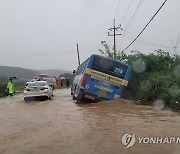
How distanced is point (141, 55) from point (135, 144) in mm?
18725

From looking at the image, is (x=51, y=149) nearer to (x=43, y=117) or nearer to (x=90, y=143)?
(x=90, y=143)

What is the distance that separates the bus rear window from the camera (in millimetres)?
19922

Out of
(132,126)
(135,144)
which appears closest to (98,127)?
(132,126)

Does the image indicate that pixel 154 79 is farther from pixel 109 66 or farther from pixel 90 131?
pixel 90 131

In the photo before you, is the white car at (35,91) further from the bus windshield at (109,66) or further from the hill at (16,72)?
the hill at (16,72)

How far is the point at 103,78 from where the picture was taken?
20062 mm

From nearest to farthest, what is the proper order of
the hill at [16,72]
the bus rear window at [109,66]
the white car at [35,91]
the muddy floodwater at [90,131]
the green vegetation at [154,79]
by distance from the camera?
the muddy floodwater at [90,131], the green vegetation at [154,79], the bus rear window at [109,66], the white car at [35,91], the hill at [16,72]

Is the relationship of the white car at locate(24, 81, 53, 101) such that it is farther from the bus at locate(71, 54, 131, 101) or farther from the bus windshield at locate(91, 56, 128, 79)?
the bus windshield at locate(91, 56, 128, 79)

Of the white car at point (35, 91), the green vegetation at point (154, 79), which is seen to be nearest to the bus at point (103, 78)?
the green vegetation at point (154, 79)

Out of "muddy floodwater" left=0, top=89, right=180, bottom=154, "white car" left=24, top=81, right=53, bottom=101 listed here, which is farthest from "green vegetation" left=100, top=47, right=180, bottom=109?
"white car" left=24, top=81, right=53, bottom=101

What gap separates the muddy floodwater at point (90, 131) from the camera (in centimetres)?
902

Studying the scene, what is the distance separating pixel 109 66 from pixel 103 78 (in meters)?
0.71

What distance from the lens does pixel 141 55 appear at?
2745cm

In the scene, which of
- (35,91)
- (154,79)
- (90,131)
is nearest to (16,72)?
(35,91)
